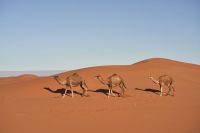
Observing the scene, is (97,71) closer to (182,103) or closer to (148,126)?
(182,103)

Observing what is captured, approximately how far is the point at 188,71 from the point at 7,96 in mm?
19560

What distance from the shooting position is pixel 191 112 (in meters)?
14.9

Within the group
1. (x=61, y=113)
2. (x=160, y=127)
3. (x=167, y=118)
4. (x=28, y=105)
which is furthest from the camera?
(x=28, y=105)

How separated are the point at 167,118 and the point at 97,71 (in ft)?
56.8

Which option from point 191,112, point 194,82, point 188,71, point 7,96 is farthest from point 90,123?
point 188,71

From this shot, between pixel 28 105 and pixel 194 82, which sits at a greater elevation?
pixel 194 82

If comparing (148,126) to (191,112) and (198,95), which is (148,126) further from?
(198,95)

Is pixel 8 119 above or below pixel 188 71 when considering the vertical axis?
below

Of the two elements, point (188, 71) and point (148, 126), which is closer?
point (148, 126)

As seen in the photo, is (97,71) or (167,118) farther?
(97,71)

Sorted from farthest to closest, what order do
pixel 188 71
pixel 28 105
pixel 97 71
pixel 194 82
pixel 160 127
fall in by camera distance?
pixel 188 71 < pixel 97 71 < pixel 194 82 < pixel 28 105 < pixel 160 127

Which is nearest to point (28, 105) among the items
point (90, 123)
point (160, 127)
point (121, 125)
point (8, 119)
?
point (8, 119)

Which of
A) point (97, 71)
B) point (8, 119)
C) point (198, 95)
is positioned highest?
point (97, 71)

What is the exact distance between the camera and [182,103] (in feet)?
56.1
